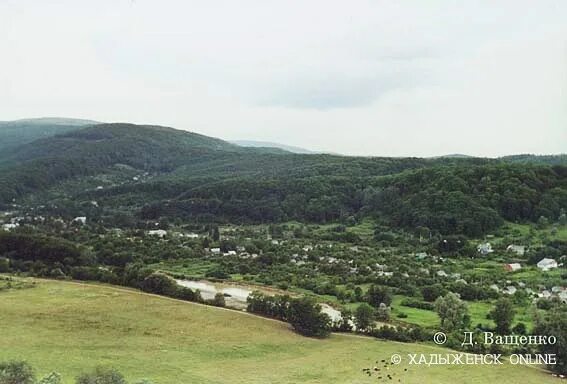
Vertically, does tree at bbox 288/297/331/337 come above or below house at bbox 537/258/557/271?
below

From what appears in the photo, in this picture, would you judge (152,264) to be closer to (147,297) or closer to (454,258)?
(147,297)

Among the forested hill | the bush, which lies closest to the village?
the bush

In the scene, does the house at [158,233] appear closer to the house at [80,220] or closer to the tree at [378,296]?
the house at [80,220]

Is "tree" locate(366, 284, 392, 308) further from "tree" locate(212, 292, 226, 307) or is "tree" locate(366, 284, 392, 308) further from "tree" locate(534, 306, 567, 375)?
"tree" locate(534, 306, 567, 375)

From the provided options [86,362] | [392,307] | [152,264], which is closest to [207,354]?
[86,362]

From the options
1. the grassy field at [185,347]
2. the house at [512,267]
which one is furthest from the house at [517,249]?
the grassy field at [185,347]

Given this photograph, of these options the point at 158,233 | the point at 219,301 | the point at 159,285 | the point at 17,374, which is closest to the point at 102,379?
the point at 17,374
